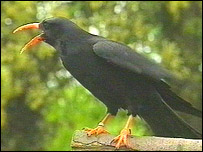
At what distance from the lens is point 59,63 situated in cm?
517

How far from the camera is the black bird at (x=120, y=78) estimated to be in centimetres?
191

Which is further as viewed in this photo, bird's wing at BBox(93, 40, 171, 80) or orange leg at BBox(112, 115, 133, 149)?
bird's wing at BBox(93, 40, 171, 80)

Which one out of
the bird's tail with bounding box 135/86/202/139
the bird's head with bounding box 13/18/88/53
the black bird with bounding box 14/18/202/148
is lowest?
the bird's tail with bounding box 135/86/202/139

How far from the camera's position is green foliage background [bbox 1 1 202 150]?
5.05 metres

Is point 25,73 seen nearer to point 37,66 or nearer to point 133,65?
point 37,66

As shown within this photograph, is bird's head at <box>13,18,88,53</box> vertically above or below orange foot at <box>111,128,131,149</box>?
above

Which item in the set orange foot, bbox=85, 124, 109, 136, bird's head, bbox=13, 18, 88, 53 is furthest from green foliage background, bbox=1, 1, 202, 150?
orange foot, bbox=85, 124, 109, 136

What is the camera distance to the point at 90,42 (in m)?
2.00

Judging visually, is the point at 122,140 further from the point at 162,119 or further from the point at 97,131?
the point at 162,119

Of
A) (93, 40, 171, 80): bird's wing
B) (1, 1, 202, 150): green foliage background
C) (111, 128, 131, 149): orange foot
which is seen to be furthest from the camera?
(1, 1, 202, 150): green foliage background

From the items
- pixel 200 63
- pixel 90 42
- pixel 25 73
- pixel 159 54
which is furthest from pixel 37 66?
pixel 90 42

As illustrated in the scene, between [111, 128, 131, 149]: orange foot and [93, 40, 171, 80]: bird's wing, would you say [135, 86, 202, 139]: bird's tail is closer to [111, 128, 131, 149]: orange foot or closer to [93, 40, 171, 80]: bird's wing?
[93, 40, 171, 80]: bird's wing

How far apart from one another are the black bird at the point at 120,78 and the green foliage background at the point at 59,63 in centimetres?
297

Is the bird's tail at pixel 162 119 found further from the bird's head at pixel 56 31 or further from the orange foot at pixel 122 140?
the bird's head at pixel 56 31
